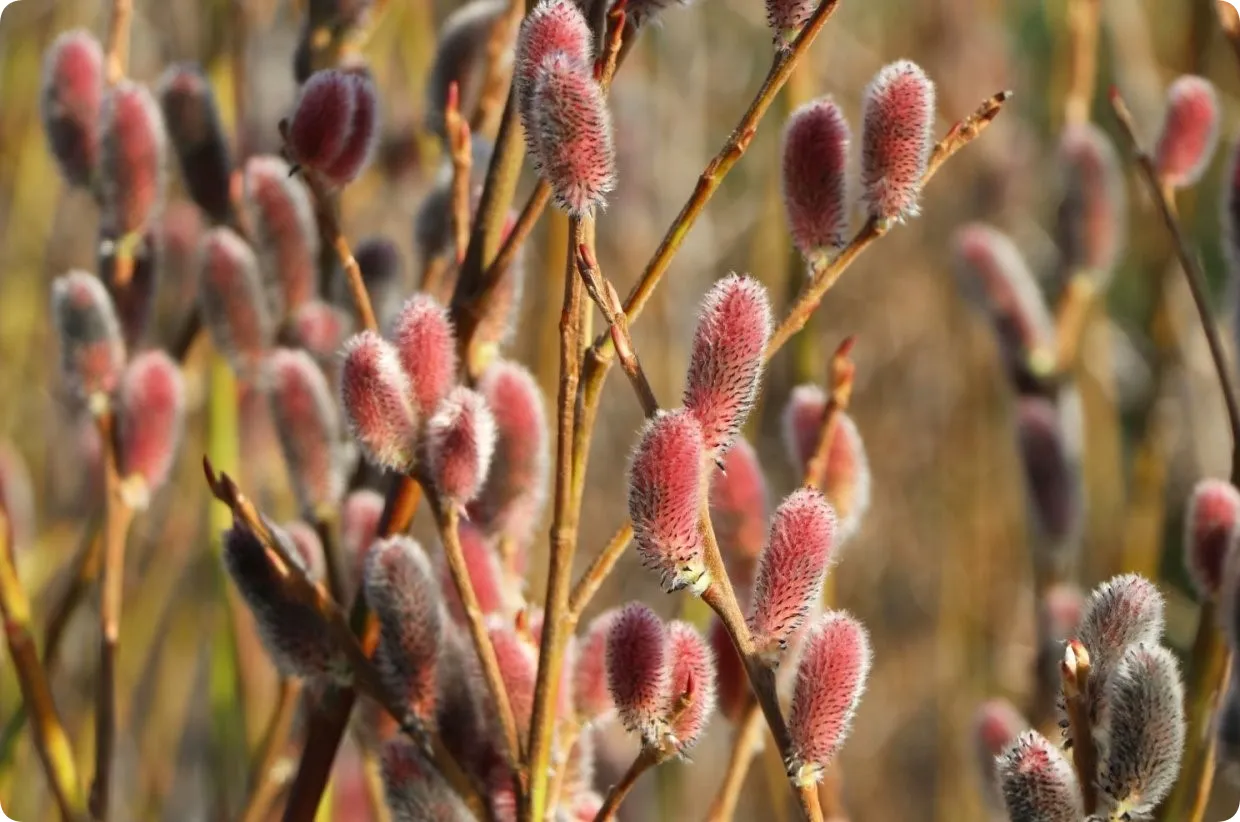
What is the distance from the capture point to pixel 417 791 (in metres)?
0.47

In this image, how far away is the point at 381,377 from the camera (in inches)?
18.1

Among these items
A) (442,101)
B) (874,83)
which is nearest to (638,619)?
(874,83)

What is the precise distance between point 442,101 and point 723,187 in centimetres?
196

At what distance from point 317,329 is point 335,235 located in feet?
0.54

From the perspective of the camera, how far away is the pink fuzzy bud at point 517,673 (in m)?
0.49

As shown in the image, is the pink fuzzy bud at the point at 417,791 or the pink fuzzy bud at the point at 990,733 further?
the pink fuzzy bud at the point at 990,733

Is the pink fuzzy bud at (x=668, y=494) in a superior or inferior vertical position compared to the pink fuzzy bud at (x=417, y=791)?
superior

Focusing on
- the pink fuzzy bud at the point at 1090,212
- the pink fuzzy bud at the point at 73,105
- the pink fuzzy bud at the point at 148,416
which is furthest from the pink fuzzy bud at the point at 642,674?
the pink fuzzy bud at the point at 1090,212

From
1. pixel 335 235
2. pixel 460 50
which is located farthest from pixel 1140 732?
pixel 460 50

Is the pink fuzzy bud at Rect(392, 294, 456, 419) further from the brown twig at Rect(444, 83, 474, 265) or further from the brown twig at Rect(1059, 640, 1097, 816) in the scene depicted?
the brown twig at Rect(1059, 640, 1097, 816)

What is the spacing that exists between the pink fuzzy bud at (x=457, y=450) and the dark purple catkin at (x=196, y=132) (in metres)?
0.30

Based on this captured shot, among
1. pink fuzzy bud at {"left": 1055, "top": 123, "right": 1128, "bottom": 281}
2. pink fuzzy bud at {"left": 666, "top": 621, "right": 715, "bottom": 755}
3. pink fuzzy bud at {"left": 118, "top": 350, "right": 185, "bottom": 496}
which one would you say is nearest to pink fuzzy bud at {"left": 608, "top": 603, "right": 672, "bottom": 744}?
pink fuzzy bud at {"left": 666, "top": 621, "right": 715, "bottom": 755}

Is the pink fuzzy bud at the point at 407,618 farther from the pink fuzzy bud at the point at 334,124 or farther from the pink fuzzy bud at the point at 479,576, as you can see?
the pink fuzzy bud at the point at 334,124

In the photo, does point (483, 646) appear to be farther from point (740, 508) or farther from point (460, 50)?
point (460, 50)
